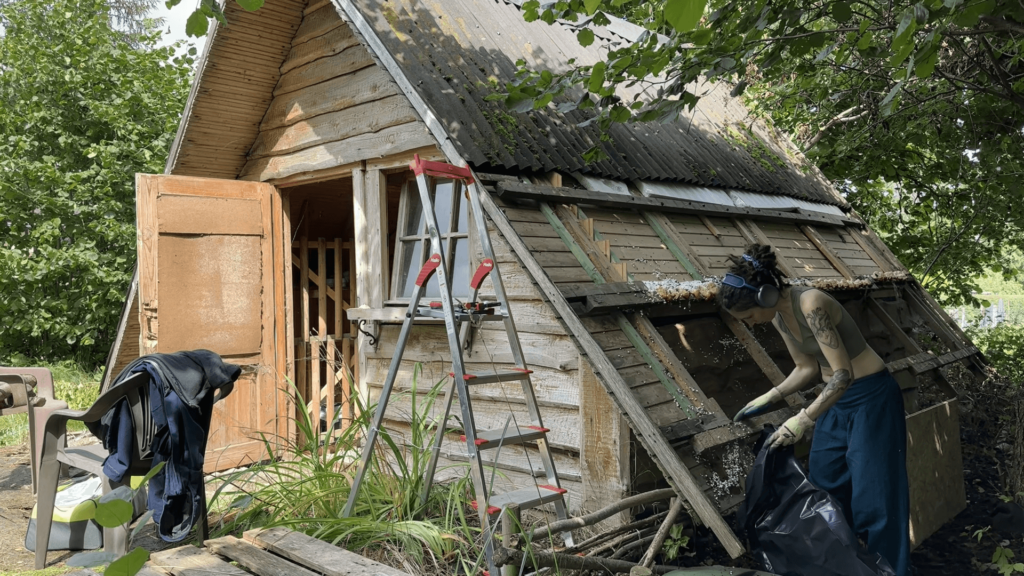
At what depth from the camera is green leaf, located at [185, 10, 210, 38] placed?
307 centimetres

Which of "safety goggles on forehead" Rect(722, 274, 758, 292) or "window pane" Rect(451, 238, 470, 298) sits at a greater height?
"window pane" Rect(451, 238, 470, 298)

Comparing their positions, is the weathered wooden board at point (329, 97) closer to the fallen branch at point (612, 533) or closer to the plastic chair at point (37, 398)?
the plastic chair at point (37, 398)

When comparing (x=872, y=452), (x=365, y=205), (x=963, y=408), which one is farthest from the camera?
(x=963, y=408)

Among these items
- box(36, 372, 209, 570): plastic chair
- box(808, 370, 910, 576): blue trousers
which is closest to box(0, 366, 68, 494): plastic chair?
box(36, 372, 209, 570): plastic chair

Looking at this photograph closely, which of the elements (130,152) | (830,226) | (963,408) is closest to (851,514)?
(963,408)

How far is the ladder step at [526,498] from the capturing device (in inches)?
136

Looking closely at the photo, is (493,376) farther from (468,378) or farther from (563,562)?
(563,562)

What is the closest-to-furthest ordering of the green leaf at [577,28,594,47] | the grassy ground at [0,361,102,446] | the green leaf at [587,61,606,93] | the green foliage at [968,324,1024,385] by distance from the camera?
the green leaf at [587,61,606,93] < the green leaf at [577,28,594,47] < the grassy ground at [0,361,102,446] < the green foliage at [968,324,1024,385]

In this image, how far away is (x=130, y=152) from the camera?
11.7m

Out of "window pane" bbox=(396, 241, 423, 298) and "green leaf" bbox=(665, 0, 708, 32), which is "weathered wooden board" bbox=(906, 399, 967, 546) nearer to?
"window pane" bbox=(396, 241, 423, 298)

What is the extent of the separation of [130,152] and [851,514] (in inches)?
458

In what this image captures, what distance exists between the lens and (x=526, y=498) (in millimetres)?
3596

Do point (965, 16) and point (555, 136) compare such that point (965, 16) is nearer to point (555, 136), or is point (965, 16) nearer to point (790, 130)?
point (555, 136)

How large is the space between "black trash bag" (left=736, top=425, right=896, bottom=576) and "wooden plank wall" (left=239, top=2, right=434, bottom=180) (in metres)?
3.17
